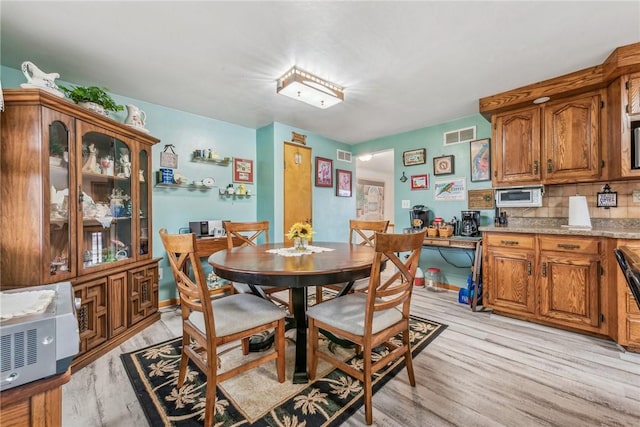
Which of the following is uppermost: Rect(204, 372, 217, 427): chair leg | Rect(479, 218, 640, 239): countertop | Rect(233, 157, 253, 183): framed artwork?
Rect(233, 157, 253, 183): framed artwork

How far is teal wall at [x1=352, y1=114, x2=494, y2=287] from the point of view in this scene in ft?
11.4

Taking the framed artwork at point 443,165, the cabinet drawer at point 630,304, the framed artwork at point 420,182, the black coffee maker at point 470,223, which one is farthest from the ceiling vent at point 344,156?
the cabinet drawer at point 630,304

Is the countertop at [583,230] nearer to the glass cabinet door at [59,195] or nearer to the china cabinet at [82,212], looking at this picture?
the china cabinet at [82,212]

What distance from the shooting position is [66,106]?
6.05 ft

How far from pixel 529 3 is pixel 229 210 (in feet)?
11.6

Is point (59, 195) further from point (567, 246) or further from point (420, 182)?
point (567, 246)

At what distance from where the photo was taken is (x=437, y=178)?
3801mm

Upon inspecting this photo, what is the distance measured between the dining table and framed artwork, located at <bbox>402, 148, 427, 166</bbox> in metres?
2.51

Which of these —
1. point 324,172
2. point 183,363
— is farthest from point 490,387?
point 324,172

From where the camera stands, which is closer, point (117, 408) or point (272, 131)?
point (117, 408)

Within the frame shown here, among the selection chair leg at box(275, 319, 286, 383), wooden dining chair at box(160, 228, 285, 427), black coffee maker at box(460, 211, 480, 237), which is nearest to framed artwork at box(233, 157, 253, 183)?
wooden dining chair at box(160, 228, 285, 427)

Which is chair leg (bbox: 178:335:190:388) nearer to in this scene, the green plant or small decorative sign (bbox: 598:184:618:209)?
the green plant

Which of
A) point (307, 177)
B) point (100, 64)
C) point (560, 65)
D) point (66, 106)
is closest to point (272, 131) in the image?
point (307, 177)

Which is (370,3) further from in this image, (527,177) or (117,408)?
(117,408)
